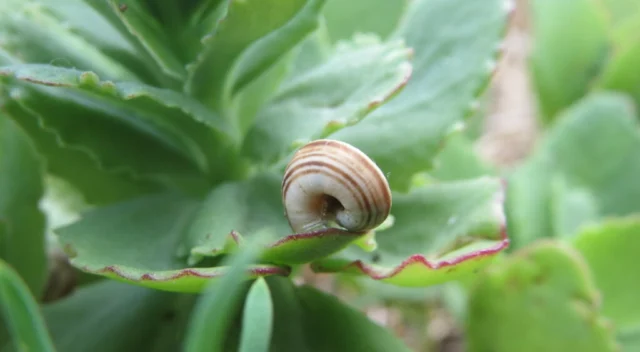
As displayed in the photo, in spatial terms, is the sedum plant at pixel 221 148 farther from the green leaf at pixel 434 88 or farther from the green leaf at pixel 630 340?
the green leaf at pixel 630 340

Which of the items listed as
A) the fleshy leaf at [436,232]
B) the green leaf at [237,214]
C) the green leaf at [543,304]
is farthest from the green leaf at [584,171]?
the green leaf at [237,214]

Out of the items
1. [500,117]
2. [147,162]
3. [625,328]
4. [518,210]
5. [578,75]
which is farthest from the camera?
[500,117]

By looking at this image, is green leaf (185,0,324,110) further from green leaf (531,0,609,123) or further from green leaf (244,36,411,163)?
green leaf (531,0,609,123)

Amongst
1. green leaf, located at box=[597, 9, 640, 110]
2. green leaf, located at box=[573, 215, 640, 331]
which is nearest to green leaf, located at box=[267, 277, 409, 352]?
green leaf, located at box=[573, 215, 640, 331]

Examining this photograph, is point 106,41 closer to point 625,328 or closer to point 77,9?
point 77,9

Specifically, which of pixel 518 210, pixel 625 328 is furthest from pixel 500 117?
Result: pixel 625 328
